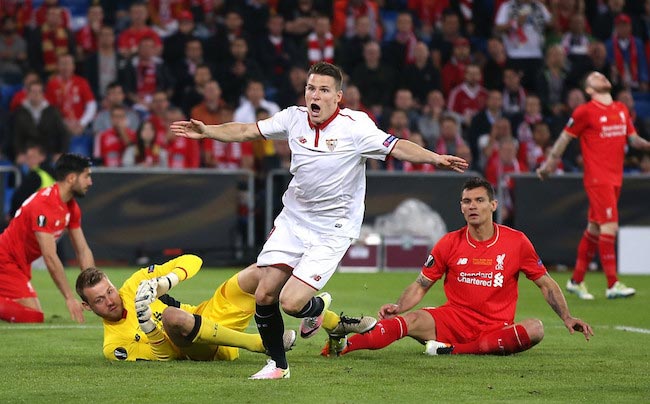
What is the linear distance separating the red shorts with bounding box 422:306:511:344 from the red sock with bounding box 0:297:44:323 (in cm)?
428

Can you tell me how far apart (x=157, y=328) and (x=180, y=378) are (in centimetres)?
75

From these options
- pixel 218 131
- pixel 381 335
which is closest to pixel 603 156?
pixel 381 335

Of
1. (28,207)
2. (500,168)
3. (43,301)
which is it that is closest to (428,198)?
(500,168)

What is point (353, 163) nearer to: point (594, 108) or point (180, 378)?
point (180, 378)

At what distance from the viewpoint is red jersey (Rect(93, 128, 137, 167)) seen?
19031 millimetres

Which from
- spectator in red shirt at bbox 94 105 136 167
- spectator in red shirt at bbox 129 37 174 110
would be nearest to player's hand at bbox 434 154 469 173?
spectator in red shirt at bbox 94 105 136 167

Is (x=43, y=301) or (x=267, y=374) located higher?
(x=267, y=374)

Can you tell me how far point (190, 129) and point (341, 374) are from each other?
195cm

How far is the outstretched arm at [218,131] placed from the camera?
27.5 ft

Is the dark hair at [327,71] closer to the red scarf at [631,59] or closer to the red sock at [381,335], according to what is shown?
the red sock at [381,335]

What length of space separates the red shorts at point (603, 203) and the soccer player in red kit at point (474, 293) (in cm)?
506

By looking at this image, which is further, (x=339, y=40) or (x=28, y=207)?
(x=339, y=40)

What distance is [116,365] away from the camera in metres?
8.60

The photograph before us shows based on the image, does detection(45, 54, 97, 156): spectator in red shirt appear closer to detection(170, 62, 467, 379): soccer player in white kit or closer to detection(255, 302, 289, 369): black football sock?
detection(170, 62, 467, 379): soccer player in white kit
